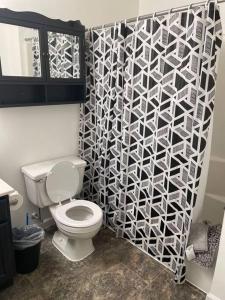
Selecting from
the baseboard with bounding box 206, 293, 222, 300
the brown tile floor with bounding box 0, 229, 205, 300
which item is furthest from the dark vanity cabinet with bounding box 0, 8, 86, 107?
the baseboard with bounding box 206, 293, 222, 300

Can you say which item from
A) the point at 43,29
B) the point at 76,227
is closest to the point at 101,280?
the point at 76,227

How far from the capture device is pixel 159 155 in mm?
1801

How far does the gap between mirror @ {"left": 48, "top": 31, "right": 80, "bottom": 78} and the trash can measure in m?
1.32

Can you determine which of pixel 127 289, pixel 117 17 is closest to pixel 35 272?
pixel 127 289

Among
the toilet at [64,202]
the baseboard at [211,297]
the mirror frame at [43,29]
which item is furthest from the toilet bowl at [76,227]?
the mirror frame at [43,29]

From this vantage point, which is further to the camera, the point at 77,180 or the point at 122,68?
the point at 77,180

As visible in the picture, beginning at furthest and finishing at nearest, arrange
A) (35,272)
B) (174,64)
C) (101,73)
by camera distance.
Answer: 1. (101,73)
2. (35,272)
3. (174,64)

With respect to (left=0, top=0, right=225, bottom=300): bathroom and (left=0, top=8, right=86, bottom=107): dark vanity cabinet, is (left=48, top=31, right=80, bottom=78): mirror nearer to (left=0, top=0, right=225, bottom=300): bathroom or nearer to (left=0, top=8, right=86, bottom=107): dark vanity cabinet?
(left=0, top=8, right=86, bottom=107): dark vanity cabinet

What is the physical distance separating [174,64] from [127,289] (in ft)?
5.47

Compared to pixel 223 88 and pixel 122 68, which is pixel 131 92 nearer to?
pixel 122 68

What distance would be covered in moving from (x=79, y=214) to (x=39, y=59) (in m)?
1.41

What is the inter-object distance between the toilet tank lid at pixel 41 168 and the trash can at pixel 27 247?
0.43m

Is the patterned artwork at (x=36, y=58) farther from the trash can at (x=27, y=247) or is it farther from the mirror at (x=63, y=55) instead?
the trash can at (x=27, y=247)

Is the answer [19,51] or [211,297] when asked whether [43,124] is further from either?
[211,297]
